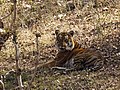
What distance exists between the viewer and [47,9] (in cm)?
929

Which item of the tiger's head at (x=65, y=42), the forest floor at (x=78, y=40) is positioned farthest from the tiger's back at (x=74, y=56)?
the forest floor at (x=78, y=40)

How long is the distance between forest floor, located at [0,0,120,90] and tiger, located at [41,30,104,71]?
158 millimetres

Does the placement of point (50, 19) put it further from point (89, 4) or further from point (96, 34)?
point (96, 34)

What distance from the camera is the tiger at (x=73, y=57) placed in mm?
5668

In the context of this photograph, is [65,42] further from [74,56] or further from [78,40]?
[78,40]

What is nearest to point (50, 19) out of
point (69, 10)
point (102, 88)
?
point (69, 10)

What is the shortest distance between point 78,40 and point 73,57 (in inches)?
55.1

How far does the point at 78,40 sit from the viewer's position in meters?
7.35

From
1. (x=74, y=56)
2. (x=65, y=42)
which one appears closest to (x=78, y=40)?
(x=65, y=42)

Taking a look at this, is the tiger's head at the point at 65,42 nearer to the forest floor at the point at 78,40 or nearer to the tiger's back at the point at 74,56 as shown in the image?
the tiger's back at the point at 74,56

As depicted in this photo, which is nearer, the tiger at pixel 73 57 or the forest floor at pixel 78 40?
the forest floor at pixel 78 40

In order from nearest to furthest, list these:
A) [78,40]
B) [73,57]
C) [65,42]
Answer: [73,57] < [65,42] < [78,40]

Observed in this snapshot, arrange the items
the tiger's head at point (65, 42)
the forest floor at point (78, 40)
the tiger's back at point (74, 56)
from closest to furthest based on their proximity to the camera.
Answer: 1. the forest floor at point (78, 40)
2. the tiger's back at point (74, 56)
3. the tiger's head at point (65, 42)

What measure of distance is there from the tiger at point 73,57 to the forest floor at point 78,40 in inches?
6.2
